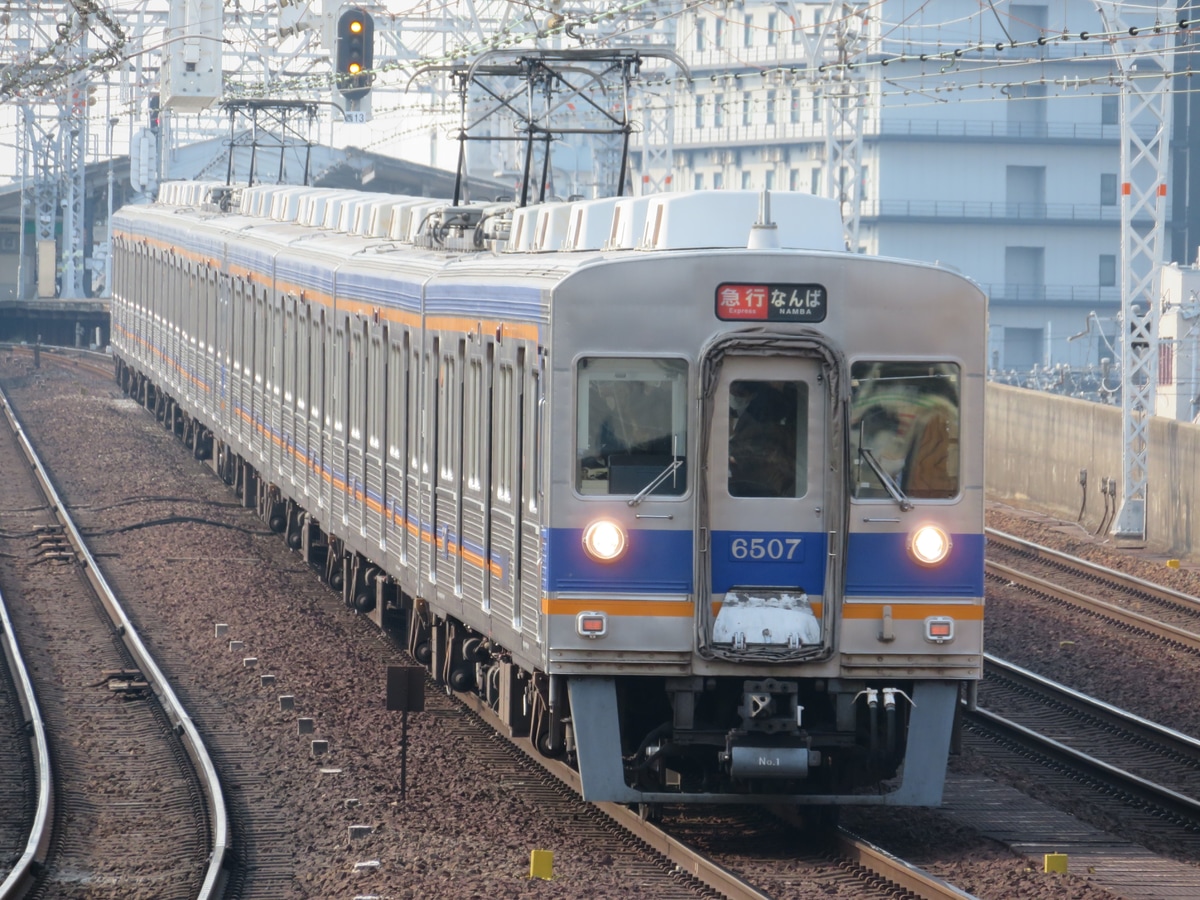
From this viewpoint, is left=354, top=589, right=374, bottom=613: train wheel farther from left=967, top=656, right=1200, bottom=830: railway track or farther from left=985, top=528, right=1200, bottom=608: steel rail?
left=985, top=528, right=1200, bottom=608: steel rail

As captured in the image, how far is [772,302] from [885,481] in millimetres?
912

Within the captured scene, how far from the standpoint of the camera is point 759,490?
853 centimetres

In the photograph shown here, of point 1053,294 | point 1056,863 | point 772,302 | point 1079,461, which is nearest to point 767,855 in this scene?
point 1056,863

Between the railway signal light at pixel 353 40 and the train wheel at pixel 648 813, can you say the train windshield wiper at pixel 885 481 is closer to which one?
the train wheel at pixel 648 813

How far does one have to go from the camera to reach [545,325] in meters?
8.70

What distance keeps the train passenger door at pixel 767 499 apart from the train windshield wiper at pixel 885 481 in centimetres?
19

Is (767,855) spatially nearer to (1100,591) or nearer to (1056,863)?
(1056,863)

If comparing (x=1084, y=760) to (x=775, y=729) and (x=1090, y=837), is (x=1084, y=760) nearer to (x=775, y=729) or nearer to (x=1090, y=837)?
(x=1090, y=837)

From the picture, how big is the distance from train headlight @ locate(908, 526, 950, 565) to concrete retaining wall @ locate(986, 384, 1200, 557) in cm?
1195

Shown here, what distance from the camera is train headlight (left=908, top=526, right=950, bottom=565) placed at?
8.56 m

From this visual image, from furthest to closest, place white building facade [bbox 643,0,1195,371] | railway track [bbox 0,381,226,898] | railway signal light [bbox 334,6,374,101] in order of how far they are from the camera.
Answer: white building facade [bbox 643,0,1195,371]
railway signal light [bbox 334,6,374,101]
railway track [bbox 0,381,226,898]

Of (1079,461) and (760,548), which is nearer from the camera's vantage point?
(760,548)

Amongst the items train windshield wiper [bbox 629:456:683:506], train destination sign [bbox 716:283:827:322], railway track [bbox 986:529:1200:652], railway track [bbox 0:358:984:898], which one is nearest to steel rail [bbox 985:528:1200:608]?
railway track [bbox 986:529:1200:652]

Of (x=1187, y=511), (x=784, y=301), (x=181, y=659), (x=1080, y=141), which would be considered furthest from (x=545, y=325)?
(x=1080, y=141)
